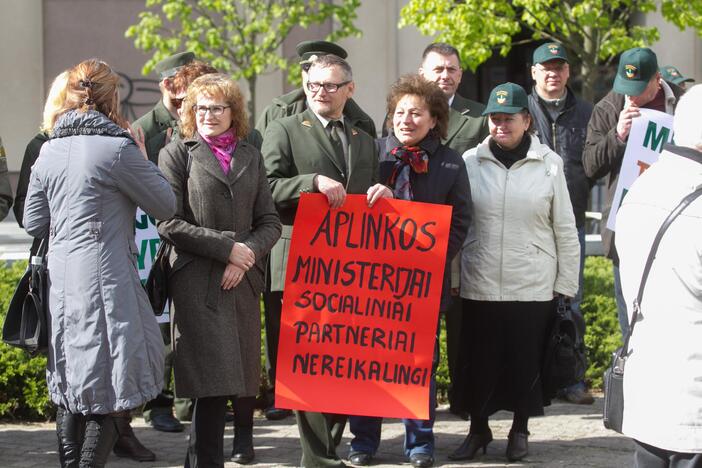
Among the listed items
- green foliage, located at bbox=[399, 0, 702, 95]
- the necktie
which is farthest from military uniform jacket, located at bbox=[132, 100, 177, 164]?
green foliage, located at bbox=[399, 0, 702, 95]

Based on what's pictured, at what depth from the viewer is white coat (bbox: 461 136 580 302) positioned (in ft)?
20.6

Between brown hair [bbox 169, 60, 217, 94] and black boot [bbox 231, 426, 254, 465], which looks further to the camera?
brown hair [bbox 169, 60, 217, 94]

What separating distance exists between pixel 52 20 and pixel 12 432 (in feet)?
42.4

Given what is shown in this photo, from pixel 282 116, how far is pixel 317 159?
127 centimetres

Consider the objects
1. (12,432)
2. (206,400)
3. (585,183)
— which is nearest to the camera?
(206,400)

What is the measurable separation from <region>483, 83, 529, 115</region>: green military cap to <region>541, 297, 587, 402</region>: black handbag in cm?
109

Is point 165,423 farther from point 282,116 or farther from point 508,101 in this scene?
point 508,101

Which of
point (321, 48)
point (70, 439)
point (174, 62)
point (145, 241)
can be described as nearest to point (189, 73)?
point (174, 62)

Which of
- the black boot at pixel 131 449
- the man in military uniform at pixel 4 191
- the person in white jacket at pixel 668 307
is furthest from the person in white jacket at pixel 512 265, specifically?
the man in military uniform at pixel 4 191

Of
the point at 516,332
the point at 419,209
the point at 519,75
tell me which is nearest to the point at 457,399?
the point at 516,332

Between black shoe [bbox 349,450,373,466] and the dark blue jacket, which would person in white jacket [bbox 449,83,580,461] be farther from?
the dark blue jacket

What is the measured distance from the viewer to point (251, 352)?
5656mm

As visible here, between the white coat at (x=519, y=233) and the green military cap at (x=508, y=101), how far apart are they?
23cm

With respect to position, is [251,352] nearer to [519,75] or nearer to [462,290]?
[462,290]
